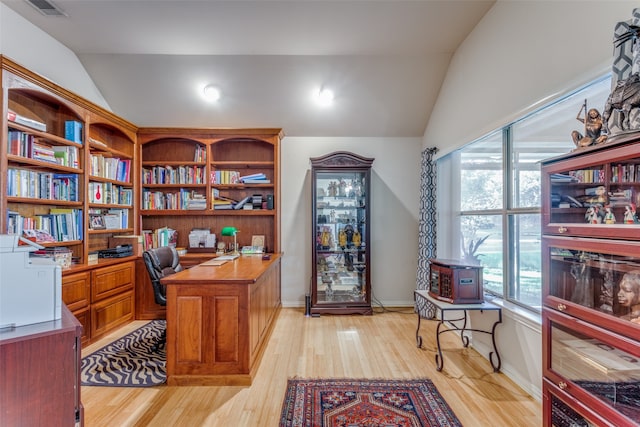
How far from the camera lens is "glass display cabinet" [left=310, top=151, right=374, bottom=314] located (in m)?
4.22

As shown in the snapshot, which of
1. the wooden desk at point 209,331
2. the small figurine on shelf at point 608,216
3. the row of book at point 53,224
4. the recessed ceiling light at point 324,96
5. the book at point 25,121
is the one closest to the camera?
the small figurine on shelf at point 608,216

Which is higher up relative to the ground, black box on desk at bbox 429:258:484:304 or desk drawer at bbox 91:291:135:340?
black box on desk at bbox 429:258:484:304

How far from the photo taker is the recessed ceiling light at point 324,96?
3.99m

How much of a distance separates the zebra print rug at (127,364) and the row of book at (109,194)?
5.22 ft

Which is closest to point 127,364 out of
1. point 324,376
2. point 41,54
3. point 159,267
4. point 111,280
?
point 159,267

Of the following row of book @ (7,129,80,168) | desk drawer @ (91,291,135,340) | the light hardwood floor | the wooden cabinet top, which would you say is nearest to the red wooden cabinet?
the light hardwood floor

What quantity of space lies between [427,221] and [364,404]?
8.03ft

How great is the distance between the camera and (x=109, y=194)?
3828mm

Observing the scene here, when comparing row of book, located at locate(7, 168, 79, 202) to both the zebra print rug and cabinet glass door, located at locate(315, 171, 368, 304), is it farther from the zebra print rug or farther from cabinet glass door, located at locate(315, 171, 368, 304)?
cabinet glass door, located at locate(315, 171, 368, 304)

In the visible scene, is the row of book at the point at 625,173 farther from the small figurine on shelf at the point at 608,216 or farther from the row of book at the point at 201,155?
the row of book at the point at 201,155

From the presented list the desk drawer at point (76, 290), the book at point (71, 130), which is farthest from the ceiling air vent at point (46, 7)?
the desk drawer at point (76, 290)

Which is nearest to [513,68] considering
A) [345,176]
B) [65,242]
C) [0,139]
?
[345,176]

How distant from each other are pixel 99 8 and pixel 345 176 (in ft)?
10.2

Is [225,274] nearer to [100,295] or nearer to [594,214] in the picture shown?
[100,295]
